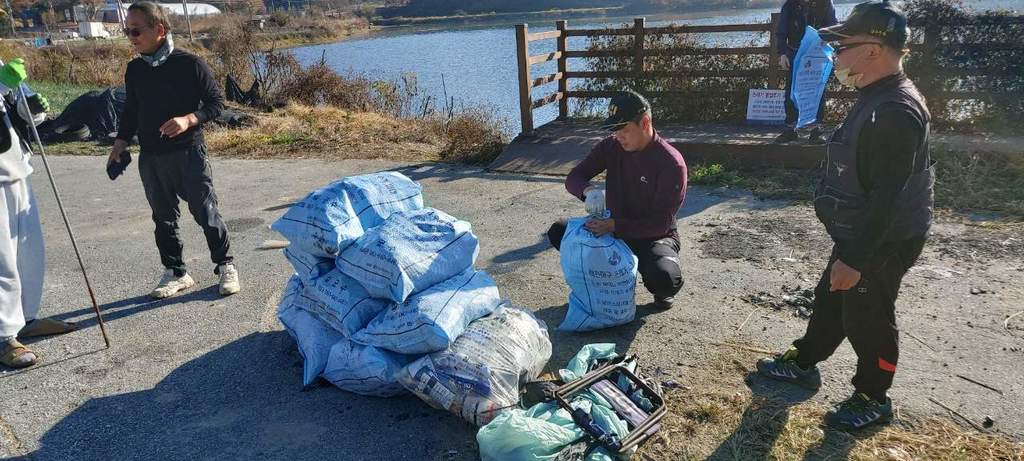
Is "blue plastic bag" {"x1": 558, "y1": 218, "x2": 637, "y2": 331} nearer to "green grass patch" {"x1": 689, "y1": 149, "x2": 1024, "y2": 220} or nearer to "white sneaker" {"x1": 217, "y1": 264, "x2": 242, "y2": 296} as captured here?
"white sneaker" {"x1": 217, "y1": 264, "x2": 242, "y2": 296}

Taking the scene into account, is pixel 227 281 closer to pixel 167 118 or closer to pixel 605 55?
pixel 167 118

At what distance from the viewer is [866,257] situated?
8.38 feet

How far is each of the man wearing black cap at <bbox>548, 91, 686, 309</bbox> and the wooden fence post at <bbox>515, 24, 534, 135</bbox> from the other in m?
5.09

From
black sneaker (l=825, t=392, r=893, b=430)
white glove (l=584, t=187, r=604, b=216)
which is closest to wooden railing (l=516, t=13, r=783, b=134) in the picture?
white glove (l=584, t=187, r=604, b=216)

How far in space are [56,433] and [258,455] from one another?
1071 mm

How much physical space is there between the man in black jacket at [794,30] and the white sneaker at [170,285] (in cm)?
597

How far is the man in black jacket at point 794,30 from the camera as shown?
7.28 metres

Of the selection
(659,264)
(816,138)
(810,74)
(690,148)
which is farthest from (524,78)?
(659,264)

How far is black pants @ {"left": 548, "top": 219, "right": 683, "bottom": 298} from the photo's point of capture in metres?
4.02

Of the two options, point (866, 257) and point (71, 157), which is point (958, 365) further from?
point (71, 157)

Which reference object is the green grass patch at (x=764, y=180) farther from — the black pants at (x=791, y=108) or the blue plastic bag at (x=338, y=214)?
the blue plastic bag at (x=338, y=214)

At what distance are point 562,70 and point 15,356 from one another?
793cm

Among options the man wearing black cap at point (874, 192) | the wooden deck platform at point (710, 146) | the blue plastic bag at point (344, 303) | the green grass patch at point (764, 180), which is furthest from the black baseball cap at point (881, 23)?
the green grass patch at point (764, 180)

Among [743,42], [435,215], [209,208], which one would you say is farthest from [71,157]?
[743,42]
